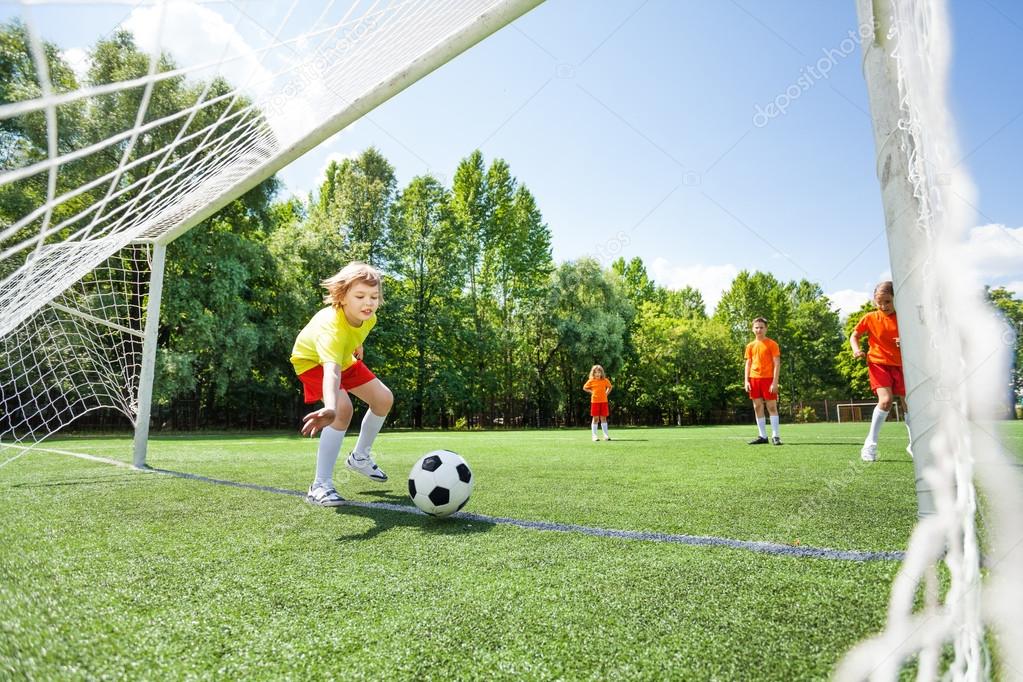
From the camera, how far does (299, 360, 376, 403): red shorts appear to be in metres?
4.12

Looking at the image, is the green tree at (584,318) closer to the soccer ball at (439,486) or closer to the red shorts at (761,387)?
the red shorts at (761,387)

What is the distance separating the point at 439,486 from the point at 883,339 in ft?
16.7

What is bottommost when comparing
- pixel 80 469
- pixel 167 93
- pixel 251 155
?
pixel 80 469

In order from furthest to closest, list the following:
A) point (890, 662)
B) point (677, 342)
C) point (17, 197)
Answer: point (677, 342), point (17, 197), point (890, 662)

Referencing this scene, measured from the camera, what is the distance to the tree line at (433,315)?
18.4 metres

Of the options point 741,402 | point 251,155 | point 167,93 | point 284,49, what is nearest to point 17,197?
point 167,93

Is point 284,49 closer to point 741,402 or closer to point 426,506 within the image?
point 426,506

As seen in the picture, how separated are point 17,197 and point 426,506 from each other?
1639cm

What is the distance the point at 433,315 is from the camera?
1119 inches

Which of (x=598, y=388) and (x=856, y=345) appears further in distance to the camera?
(x=598, y=388)

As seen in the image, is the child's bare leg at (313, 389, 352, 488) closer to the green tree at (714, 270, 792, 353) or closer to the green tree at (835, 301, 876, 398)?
the green tree at (714, 270, 792, 353)

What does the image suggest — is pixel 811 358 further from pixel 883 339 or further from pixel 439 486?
pixel 439 486

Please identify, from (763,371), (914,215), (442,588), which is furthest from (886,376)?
(442,588)

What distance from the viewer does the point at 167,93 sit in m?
15.9
